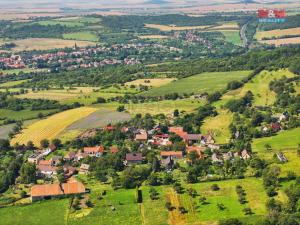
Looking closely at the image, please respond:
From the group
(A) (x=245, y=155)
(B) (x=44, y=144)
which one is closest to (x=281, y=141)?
(A) (x=245, y=155)

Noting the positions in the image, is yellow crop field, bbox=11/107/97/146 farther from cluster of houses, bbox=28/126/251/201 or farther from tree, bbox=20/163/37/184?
tree, bbox=20/163/37/184

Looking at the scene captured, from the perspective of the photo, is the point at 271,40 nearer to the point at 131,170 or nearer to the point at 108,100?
the point at 108,100

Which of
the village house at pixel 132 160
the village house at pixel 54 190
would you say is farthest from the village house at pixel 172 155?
the village house at pixel 54 190

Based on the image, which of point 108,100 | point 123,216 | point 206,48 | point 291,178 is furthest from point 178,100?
point 206,48

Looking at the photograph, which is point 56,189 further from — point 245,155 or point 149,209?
point 245,155

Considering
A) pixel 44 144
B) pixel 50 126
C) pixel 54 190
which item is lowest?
pixel 50 126

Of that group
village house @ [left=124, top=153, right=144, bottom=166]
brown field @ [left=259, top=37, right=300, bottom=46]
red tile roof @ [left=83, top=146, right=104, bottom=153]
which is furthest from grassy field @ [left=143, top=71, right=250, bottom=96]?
brown field @ [left=259, top=37, right=300, bottom=46]

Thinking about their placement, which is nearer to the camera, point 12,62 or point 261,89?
point 261,89
